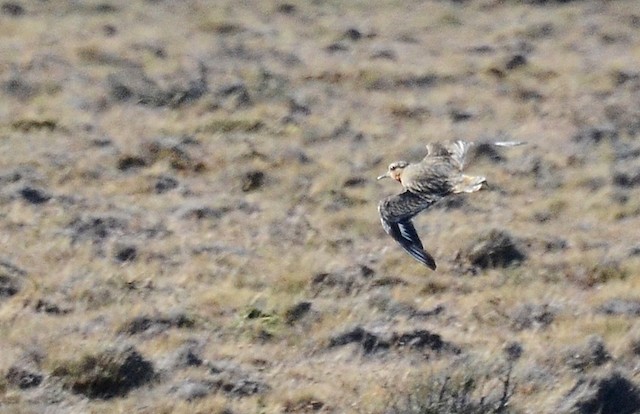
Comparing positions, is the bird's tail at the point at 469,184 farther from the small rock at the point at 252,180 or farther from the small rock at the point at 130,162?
the small rock at the point at 130,162

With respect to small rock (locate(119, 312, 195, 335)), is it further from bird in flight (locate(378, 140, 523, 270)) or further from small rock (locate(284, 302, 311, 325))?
bird in flight (locate(378, 140, 523, 270))

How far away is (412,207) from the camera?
23.8ft

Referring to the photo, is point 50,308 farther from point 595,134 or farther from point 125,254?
point 595,134

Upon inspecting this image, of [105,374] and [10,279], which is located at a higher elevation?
[105,374]

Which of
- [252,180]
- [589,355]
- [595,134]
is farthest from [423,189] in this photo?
[595,134]

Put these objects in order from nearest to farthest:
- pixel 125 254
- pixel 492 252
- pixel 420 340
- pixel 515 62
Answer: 1. pixel 420 340
2. pixel 125 254
3. pixel 492 252
4. pixel 515 62

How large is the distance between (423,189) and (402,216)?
52 cm

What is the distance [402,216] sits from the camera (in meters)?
7.15

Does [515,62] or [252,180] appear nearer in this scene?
[252,180]

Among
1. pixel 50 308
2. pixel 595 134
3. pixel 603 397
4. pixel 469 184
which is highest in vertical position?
pixel 469 184

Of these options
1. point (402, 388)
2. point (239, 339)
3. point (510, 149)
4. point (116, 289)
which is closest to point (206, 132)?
point (510, 149)

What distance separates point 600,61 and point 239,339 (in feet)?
36.5

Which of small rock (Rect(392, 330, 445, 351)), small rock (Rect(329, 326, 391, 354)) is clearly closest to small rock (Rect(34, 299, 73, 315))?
small rock (Rect(329, 326, 391, 354))

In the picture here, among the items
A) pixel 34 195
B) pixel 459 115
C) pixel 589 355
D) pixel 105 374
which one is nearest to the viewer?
pixel 105 374
